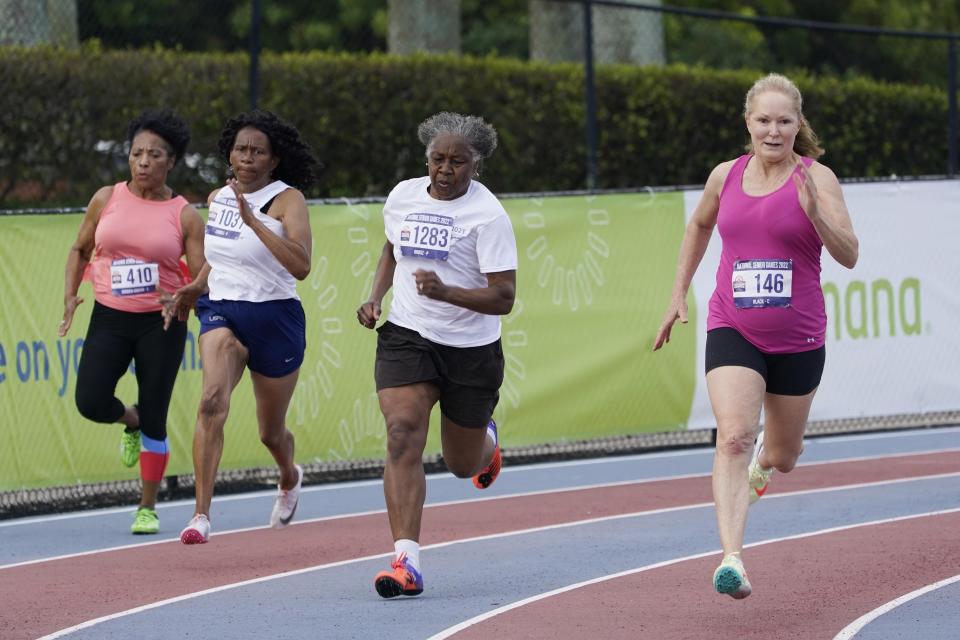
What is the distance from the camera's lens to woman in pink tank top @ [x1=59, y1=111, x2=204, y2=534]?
951cm

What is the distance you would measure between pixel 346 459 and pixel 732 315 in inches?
203

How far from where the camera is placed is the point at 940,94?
2134 cm

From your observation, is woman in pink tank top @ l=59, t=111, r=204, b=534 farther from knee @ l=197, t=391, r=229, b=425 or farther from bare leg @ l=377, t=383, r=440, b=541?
bare leg @ l=377, t=383, r=440, b=541

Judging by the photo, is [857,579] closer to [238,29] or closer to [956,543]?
[956,543]

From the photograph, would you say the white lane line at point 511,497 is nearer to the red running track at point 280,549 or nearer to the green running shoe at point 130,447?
the red running track at point 280,549

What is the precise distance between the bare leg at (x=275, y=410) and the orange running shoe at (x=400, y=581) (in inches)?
75.5

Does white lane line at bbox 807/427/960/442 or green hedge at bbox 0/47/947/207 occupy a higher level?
green hedge at bbox 0/47/947/207

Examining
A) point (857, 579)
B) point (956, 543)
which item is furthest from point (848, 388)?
point (857, 579)

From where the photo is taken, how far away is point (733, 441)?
22.9 ft

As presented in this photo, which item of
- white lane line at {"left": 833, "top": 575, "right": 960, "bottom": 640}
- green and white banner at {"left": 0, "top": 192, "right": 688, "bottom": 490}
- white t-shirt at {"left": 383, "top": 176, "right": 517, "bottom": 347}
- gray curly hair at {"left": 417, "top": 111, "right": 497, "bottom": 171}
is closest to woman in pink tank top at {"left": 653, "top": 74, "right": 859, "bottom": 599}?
white lane line at {"left": 833, "top": 575, "right": 960, "bottom": 640}

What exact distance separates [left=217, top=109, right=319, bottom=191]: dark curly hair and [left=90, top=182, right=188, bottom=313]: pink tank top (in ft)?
2.14

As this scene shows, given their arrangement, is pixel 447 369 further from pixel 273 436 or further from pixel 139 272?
pixel 139 272

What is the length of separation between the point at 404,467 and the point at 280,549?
5.97 ft

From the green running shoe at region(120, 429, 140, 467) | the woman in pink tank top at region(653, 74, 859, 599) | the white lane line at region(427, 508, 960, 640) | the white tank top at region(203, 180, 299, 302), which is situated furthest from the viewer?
the green running shoe at region(120, 429, 140, 467)
